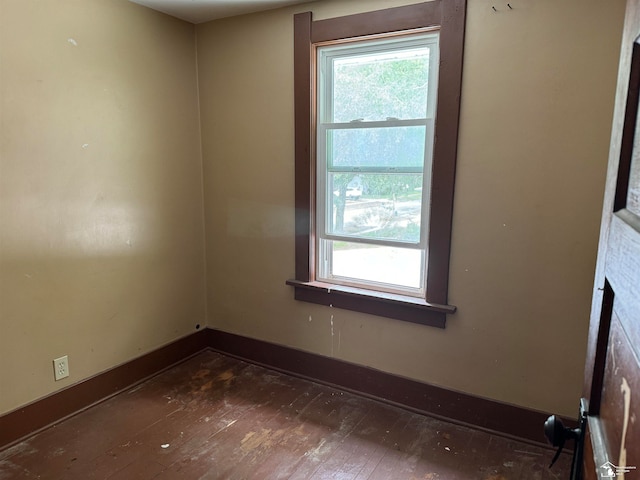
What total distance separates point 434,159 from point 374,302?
0.85m

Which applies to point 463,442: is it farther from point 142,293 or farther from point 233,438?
point 142,293

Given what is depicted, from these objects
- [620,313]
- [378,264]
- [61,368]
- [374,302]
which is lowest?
[61,368]

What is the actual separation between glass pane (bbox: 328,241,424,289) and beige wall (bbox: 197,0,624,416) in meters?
0.23

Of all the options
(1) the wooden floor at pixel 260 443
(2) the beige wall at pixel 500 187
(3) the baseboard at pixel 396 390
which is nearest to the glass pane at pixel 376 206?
(2) the beige wall at pixel 500 187

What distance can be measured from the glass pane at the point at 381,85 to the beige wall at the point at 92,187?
1.05m

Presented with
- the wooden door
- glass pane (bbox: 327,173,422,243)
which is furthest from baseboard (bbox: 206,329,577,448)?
the wooden door

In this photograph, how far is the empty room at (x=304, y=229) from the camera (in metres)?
1.90

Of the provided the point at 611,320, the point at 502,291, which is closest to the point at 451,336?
the point at 502,291

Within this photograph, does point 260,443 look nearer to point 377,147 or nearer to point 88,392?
point 88,392

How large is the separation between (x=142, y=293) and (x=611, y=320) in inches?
97.6

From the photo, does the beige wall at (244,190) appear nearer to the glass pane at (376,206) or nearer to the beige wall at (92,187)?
the beige wall at (92,187)

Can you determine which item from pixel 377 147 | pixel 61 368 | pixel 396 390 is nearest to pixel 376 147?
pixel 377 147

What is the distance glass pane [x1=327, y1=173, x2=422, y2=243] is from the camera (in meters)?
2.30

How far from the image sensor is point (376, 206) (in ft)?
7.86
